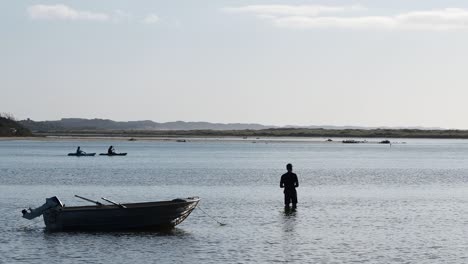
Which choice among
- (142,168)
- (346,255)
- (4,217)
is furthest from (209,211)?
(142,168)

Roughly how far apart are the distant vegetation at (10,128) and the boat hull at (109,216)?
474 ft

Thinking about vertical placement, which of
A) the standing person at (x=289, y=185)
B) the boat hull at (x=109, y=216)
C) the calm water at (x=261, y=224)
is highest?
the standing person at (x=289, y=185)

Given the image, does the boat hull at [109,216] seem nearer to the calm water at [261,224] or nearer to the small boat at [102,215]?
the small boat at [102,215]

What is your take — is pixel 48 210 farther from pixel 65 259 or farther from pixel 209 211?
pixel 209 211

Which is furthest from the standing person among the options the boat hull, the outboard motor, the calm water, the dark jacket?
the outboard motor

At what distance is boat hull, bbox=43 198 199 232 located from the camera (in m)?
29.3

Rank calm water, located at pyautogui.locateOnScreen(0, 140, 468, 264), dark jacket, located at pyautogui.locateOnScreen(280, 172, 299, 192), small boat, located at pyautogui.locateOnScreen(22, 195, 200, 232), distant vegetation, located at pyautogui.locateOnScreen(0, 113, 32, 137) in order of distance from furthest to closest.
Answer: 1. distant vegetation, located at pyautogui.locateOnScreen(0, 113, 32, 137)
2. dark jacket, located at pyautogui.locateOnScreen(280, 172, 299, 192)
3. small boat, located at pyautogui.locateOnScreen(22, 195, 200, 232)
4. calm water, located at pyautogui.locateOnScreen(0, 140, 468, 264)

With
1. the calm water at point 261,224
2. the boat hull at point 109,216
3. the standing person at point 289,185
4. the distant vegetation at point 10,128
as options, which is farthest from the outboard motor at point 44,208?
the distant vegetation at point 10,128

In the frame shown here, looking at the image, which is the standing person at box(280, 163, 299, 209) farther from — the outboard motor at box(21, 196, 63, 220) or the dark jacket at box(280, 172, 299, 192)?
the outboard motor at box(21, 196, 63, 220)

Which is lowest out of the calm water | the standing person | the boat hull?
the calm water

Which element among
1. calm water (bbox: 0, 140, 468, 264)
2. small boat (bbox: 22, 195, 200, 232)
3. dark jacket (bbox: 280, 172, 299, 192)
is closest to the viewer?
calm water (bbox: 0, 140, 468, 264)

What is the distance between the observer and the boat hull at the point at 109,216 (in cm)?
2927

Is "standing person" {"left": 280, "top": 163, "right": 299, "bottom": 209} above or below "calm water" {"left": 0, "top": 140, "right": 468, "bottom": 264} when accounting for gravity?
above

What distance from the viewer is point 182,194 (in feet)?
149
